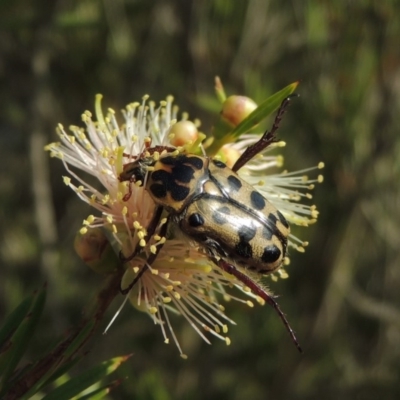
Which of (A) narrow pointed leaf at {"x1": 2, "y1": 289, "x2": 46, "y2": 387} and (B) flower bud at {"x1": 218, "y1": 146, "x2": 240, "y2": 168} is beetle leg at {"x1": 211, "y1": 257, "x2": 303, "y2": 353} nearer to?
(B) flower bud at {"x1": 218, "y1": 146, "x2": 240, "y2": 168}

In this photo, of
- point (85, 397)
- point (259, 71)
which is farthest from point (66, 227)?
point (85, 397)

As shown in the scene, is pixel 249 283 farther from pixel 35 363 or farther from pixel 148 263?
pixel 35 363

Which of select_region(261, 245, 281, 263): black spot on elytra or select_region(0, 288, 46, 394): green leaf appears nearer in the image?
select_region(0, 288, 46, 394): green leaf

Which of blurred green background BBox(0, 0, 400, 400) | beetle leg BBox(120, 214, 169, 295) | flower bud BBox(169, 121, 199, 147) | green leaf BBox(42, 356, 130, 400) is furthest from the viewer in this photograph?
blurred green background BBox(0, 0, 400, 400)

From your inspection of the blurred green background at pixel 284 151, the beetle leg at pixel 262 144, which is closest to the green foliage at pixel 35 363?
the beetle leg at pixel 262 144

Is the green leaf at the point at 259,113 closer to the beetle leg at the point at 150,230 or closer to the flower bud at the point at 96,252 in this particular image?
the beetle leg at the point at 150,230

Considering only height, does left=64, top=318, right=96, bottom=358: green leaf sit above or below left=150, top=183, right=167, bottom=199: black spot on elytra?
below

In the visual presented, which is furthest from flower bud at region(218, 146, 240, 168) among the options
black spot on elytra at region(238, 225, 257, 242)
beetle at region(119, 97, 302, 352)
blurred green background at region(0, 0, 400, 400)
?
blurred green background at region(0, 0, 400, 400)

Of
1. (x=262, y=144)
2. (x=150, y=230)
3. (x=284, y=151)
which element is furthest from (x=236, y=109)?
(x=284, y=151)
